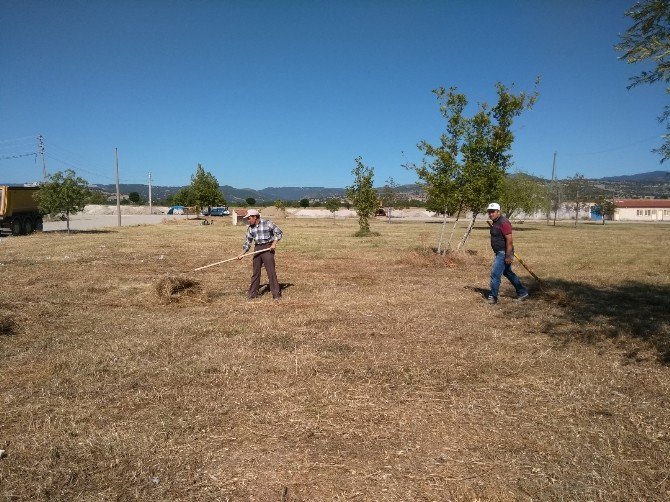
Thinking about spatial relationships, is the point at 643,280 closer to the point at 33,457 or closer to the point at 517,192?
the point at 33,457

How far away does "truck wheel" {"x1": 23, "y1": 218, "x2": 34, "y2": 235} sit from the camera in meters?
26.5

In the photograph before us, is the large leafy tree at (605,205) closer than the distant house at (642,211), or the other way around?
the large leafy tree at (605,205)

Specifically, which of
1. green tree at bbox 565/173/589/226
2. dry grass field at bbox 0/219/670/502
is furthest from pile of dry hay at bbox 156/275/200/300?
green tree at bbox 565/173/589/226

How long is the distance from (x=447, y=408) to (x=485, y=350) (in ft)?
6.76

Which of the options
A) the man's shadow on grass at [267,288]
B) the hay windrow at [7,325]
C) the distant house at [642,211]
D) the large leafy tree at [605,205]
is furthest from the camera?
the distant house at [642,211]

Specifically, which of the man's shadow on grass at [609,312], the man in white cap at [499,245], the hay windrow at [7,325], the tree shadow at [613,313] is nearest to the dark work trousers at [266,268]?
the hay windrow at [7,325]

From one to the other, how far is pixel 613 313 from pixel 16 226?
29.3m

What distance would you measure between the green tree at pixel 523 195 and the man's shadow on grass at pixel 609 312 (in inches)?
1136

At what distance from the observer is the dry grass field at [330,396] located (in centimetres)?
340

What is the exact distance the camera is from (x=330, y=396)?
4.80 metres

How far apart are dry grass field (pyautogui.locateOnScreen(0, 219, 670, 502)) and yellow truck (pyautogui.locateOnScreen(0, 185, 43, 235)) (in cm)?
1893

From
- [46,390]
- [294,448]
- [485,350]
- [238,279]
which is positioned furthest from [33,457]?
[238,279]

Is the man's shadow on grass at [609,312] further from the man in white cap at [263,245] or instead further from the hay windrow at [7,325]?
the hay windrow at [7,325]

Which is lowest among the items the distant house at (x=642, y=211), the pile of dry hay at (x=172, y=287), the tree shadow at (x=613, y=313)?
the tree shadow at (x=613, y=313)
